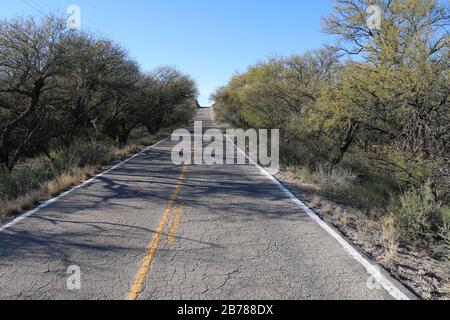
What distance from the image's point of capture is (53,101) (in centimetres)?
1834

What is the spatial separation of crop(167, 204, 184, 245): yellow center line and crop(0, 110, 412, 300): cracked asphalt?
46mm

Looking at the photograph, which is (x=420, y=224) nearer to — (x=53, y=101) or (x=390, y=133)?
(x=390, y=133)

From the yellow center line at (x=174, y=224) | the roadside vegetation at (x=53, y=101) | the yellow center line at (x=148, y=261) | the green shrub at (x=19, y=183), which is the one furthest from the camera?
the roadside vegetation at (x=53, y=101)

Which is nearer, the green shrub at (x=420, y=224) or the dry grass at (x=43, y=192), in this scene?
the green shrub at (x=420, y=224)

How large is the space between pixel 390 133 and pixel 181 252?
396 inches

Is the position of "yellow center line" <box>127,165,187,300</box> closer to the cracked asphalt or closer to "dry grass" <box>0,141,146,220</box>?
the cracked asphalt

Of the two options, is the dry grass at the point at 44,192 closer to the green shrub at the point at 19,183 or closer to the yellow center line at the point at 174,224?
the green shrub at the point at 19,183

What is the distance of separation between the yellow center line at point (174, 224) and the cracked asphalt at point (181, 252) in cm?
5

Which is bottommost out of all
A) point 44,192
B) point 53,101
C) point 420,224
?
point 420,224

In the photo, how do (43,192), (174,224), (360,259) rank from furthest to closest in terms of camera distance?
(43,192) → (174,224) → (360,259)

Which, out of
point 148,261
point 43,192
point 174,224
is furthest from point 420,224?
point 43,192

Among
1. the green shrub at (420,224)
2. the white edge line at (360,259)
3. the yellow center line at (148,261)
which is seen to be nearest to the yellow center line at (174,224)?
the yellow center line at (148,261)

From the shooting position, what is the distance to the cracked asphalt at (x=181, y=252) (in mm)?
4684

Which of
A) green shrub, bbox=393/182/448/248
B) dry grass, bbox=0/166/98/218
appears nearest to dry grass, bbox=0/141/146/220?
dry grass, bbox=0/166/98/218
